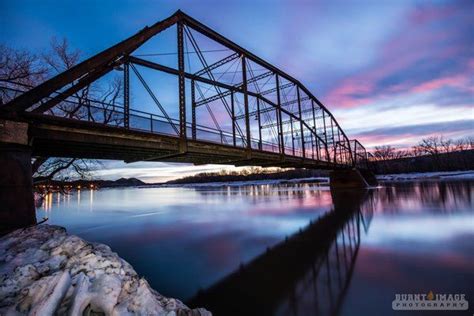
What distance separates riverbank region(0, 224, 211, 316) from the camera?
3662mm

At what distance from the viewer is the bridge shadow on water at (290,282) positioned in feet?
19.4

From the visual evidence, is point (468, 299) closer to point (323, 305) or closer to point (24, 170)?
point (323, 305)

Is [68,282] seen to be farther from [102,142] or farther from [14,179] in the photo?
[102,142]

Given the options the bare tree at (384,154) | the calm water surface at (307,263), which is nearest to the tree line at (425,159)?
the bare tree at (384,154)

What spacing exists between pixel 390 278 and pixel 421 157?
145m

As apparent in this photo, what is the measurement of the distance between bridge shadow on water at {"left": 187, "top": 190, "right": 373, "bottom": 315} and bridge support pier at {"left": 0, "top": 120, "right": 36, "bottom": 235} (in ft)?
15.5

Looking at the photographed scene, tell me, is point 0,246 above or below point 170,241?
above

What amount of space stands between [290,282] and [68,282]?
Answer: 5763 millimetres

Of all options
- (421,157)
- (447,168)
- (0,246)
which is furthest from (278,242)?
(421,157)

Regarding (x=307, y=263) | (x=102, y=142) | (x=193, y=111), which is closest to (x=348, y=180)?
(x=193, y=111)

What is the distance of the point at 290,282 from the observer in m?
7.32

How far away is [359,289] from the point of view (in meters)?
6.68

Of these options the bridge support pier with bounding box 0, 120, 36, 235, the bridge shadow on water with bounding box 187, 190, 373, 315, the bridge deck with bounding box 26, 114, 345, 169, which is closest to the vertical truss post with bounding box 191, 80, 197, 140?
the bridge deck with bounding box 26, 114, 345, 169

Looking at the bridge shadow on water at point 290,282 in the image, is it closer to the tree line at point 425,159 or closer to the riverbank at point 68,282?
the riverbank at point 68,282
